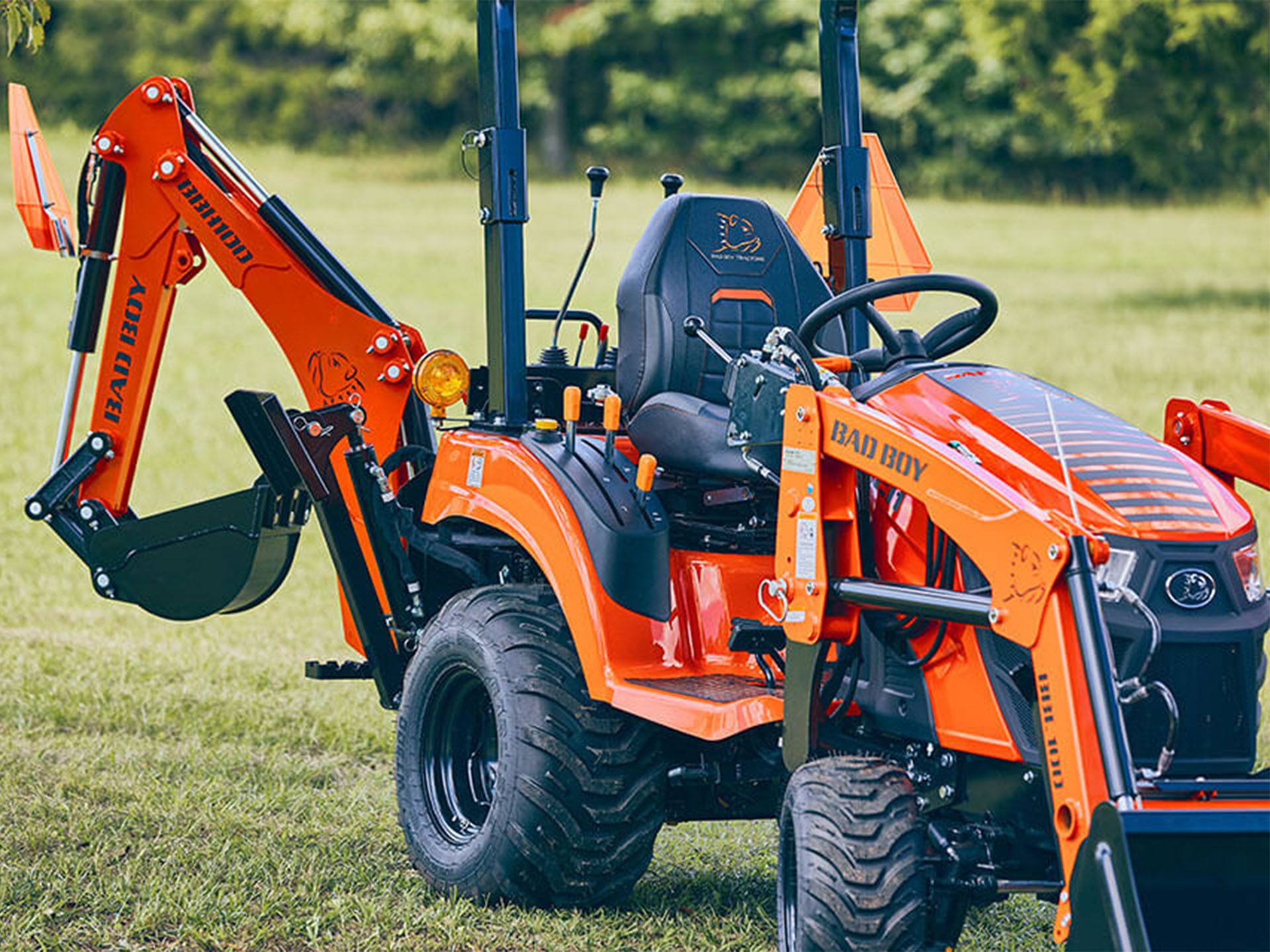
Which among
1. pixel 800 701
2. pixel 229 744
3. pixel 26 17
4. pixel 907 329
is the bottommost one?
pixel 229 744

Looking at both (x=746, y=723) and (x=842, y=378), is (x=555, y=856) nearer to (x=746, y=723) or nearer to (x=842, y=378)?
(x=746, y=723)

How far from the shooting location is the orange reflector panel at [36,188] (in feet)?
20.3

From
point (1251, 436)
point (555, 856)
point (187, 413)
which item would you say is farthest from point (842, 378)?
point (187, 413)

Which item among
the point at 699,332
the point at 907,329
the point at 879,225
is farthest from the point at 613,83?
the point at 907,329

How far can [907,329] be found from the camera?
4.43 meters

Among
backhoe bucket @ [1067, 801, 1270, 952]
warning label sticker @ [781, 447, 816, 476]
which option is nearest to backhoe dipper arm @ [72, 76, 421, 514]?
warning label sticker @ [781, 447, 816, 476]

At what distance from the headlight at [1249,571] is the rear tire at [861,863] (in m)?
0.74

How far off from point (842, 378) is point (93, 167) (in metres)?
2.59

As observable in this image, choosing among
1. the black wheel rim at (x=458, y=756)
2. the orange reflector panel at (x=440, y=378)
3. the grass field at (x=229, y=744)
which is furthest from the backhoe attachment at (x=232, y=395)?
the grass field at (x=229, y=744)

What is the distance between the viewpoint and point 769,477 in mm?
4215

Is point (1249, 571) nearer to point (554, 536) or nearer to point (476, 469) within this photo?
point (554, 536)

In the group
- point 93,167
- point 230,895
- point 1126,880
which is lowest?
point 230,895

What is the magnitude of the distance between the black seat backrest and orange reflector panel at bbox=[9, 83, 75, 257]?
212cm

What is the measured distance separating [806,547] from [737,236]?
1397 millimetres
